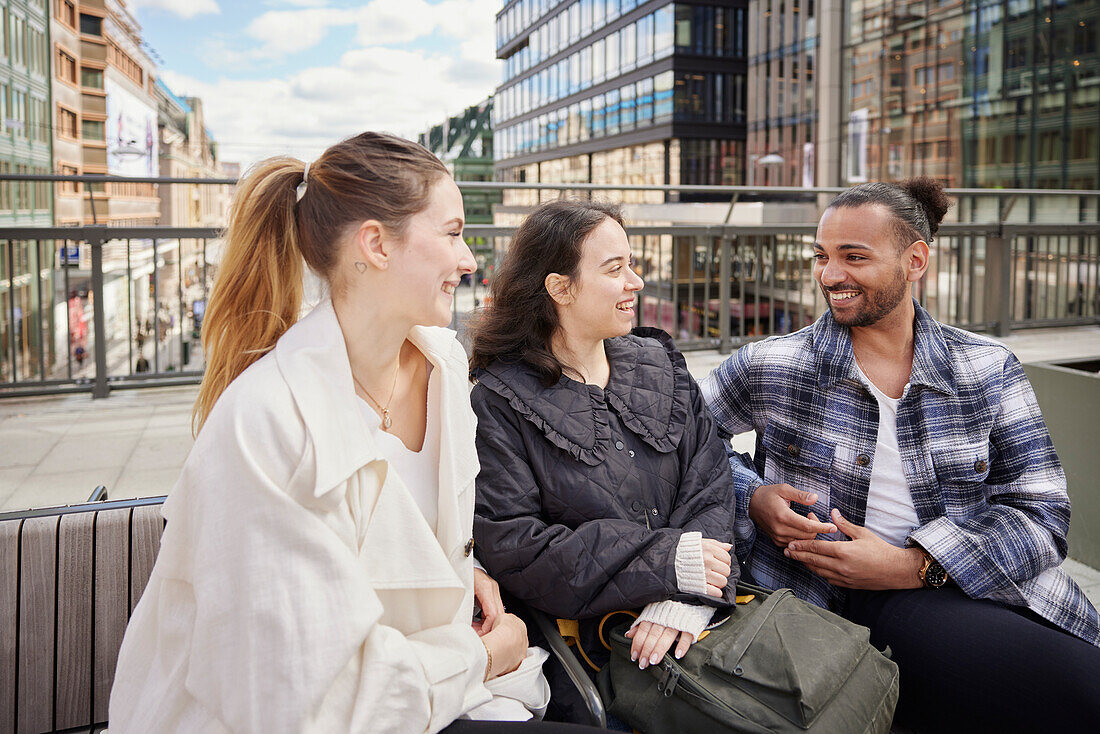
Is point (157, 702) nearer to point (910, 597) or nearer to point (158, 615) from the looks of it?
point (158, 615)

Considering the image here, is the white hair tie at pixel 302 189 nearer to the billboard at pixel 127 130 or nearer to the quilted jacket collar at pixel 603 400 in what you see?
the quilted jacket collar at pixel 603 400

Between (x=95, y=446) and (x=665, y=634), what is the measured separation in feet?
12.6

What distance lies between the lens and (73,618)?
186cm

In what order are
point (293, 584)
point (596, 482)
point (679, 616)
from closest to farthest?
point (293, 584)
point (679, 616)
point (596, 482)

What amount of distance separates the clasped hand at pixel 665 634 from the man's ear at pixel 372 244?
0.96m

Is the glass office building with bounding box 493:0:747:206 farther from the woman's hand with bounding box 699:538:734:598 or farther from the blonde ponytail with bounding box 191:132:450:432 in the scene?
the blonde ponytail with bounding box 191:132:450:432

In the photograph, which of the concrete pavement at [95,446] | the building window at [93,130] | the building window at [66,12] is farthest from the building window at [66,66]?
the concrete pavement at [95,446]

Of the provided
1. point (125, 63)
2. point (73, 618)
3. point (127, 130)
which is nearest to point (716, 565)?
point (73, 618)

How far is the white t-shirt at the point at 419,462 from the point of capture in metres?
1.68

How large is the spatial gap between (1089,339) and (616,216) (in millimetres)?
6948

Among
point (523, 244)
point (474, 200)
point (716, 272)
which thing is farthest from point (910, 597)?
point (716, 272)

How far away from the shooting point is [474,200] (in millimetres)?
6555

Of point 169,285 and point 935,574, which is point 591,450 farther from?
point 169,285

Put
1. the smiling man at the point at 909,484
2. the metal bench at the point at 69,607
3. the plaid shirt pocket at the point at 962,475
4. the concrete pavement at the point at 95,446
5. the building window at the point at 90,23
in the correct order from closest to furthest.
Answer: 1. the metal bench at the point at 69,607
2. the smiling man at the point at 909,484
3. the plaid shirt pocket at the point at 962,475
4. the concrete pavement at the point at 95,446
5. the building window at the point at 90,23
